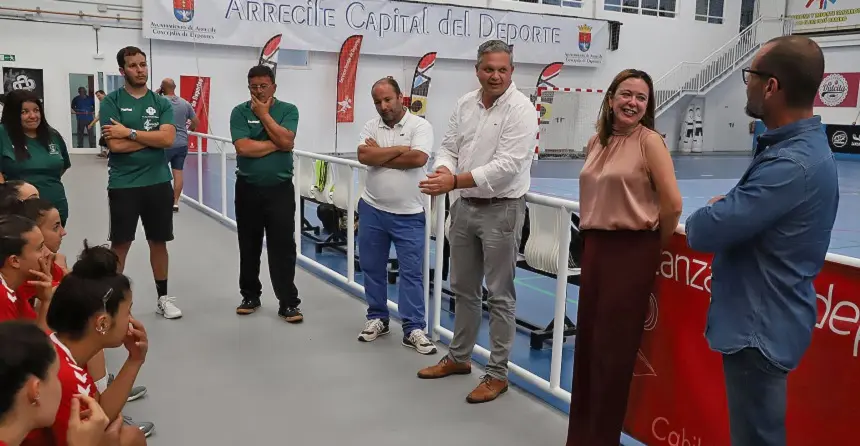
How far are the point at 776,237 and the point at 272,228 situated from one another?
139 inches

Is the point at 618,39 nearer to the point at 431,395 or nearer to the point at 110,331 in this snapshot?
the point at 431,395

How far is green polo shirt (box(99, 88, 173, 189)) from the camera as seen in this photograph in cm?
430

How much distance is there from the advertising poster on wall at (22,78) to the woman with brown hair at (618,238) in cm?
1617

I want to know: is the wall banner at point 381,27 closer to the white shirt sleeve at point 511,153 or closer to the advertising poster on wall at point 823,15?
the advertising poster on wall at point 823,15

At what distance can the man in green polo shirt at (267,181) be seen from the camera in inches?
179

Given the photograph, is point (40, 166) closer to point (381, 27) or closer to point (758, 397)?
point (758, 397)

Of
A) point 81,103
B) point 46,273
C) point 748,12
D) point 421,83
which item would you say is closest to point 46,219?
point 46,273

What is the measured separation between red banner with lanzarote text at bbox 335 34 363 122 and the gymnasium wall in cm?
54

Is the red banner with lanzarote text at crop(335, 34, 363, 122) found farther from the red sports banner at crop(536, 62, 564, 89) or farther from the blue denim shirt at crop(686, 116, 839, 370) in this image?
the blue denim shirt at crop(686, 116, 839, 370)

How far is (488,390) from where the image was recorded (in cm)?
357

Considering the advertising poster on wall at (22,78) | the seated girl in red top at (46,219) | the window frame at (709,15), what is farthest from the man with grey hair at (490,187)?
the window frame at (709,15)

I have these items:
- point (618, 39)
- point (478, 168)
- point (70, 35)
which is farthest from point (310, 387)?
point (618, 39)

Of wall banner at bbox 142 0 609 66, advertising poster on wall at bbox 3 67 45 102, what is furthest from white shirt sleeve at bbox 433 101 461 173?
wall banner at bbox 142 0 609 66

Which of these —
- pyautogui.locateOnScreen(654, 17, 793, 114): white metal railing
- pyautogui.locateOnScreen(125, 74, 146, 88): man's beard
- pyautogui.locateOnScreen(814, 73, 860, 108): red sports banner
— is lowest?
pyautogui.locateOnScreen(125, 74, 146, 88): man's beard
